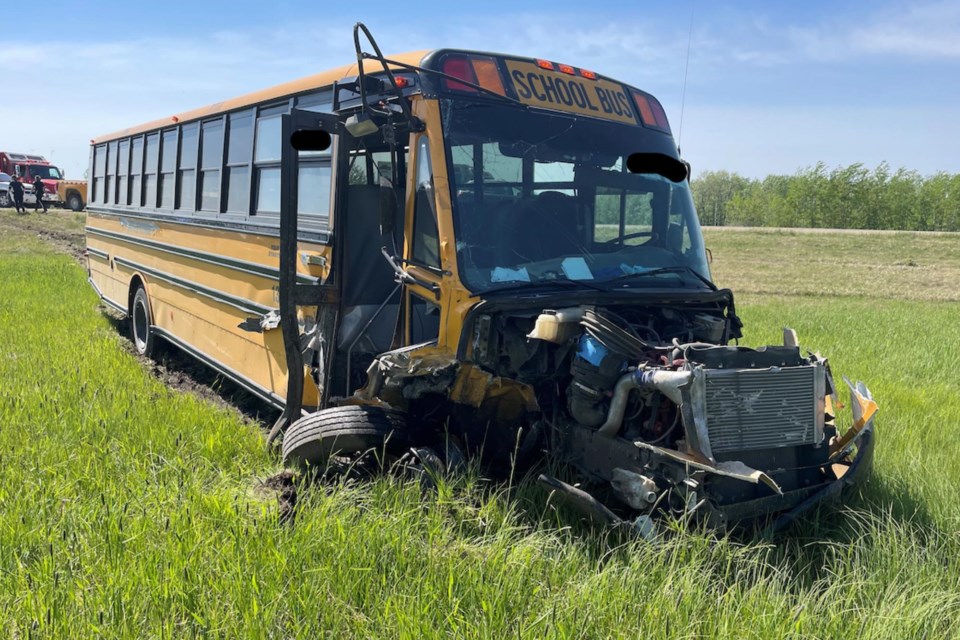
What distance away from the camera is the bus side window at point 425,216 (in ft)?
13.7

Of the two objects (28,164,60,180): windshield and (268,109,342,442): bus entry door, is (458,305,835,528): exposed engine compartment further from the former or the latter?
(28,164,60,180): windshield

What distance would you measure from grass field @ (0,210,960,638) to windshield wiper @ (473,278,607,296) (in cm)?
101

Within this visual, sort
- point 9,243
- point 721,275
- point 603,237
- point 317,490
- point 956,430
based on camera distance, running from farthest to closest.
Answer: point 721,275
point 9,243
point 956,430
point 603,237
point 317,490

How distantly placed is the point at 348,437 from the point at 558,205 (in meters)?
1.75

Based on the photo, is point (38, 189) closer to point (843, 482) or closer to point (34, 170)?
point (34, 170)

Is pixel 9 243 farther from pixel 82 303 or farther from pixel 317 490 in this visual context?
pixel 317 490

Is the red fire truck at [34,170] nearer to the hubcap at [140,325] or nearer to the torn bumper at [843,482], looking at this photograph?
the hubcap at [140,325]

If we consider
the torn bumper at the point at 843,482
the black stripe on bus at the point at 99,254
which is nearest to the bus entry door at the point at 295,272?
the torn bumper at the point at 843,482

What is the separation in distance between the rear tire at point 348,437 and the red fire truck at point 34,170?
3716cm

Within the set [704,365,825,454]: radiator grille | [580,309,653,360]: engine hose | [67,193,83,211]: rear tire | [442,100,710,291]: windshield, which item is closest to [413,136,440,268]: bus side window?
[442,100,710,291]: windshield

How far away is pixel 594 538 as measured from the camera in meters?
3.77

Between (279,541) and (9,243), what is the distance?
77.6ft

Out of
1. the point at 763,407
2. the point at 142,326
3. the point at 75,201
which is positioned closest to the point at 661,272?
the point at 763,407

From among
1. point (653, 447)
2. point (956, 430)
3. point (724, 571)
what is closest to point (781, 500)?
point (724, 571)
